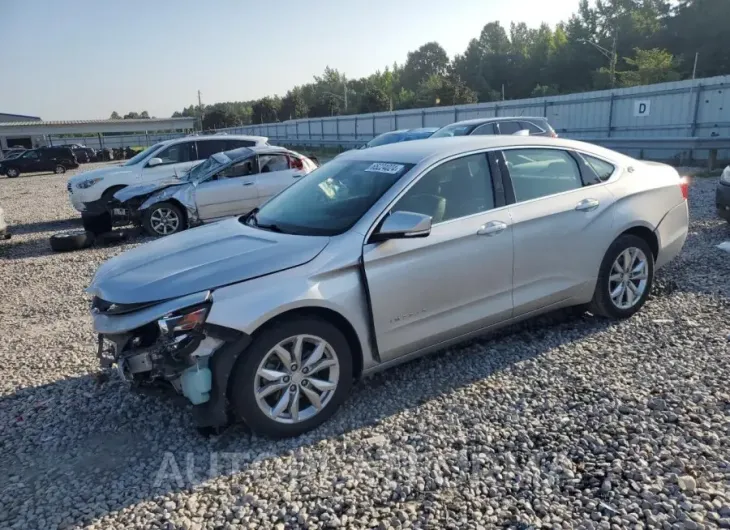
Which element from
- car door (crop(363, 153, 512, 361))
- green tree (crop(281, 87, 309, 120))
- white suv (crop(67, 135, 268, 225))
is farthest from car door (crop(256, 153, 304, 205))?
green tree (crop(281, 87, 309, 120))

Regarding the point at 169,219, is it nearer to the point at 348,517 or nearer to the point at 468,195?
the point at 468,195

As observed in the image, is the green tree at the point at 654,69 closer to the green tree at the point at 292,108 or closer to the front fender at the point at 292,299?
the front fender at the point at 292,299

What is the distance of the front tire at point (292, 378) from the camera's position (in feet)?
10.7

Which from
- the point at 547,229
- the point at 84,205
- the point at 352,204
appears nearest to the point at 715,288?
the point at 547,229

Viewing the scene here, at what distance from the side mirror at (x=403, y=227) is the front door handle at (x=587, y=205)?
1.63m

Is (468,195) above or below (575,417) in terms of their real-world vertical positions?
above

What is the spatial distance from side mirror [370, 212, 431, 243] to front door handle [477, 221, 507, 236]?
0.57 metres

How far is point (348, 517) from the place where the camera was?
9.13 ft

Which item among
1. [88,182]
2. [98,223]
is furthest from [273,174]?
[88,182]

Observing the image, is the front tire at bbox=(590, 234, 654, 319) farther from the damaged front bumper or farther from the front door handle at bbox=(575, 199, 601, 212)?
the damaged front bumper

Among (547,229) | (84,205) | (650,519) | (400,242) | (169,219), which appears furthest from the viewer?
(84,205)

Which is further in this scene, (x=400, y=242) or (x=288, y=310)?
(x=400, y=242)

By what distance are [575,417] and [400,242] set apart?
1555mm

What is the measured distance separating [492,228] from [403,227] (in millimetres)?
876
